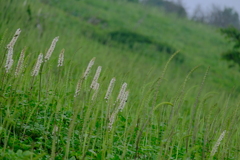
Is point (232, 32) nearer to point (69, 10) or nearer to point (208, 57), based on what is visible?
point (208, 57)

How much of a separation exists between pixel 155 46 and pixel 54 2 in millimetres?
7239

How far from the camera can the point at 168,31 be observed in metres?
22.7

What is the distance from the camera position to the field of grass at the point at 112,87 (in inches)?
107

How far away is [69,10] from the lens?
62.0 ft

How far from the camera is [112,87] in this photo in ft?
9.82

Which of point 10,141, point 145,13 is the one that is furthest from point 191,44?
point 10,141

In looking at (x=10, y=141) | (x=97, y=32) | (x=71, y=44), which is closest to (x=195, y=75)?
(x=97, y=32)

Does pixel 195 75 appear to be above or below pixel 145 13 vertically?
below

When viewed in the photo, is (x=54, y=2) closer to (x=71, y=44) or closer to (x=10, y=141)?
(x=71, y=44)

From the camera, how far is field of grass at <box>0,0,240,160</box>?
2711 millimetres

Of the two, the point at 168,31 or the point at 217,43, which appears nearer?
the point at 168,31

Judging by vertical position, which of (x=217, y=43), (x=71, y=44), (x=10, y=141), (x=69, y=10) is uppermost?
(x=217, y=43)

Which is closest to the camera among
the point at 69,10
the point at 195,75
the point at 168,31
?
the point at 195,75

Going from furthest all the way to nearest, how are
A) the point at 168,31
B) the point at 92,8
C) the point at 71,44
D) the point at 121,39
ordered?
the point at 168,31
the point at 92,8
the point at 121,39
the point at 71,44
